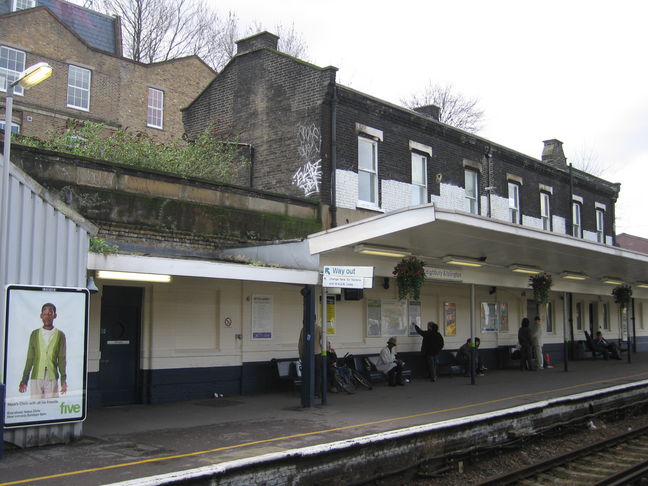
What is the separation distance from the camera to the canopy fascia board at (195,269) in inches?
351

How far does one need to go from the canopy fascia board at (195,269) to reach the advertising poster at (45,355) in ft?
1.68

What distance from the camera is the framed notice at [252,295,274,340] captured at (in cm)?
1377

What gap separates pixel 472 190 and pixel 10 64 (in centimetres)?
1946

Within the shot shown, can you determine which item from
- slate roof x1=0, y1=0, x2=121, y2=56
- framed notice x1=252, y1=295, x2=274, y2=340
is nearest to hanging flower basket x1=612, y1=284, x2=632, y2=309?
framed notice x1=252, y1=295, x2=274, y2=340

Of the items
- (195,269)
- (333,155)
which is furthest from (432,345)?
(195,269)

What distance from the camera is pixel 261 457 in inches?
290

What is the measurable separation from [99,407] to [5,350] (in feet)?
12.8

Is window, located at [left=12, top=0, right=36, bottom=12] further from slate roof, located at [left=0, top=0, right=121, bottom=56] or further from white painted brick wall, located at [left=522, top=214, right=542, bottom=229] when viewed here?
white painted brick wall, located at [left=522, top=214, right=542, bottom=229]

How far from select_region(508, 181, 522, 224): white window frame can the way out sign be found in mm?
12646

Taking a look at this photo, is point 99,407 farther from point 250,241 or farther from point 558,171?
point 558,171

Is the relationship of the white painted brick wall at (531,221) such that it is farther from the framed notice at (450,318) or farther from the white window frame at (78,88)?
the white window frame at (78,88)

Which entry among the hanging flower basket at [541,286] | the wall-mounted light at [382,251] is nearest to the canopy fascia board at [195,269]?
the wall-mounted light at [382,251]

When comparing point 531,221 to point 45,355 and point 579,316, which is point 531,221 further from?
point 45,355

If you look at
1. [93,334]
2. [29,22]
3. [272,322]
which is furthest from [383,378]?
[29,22]
